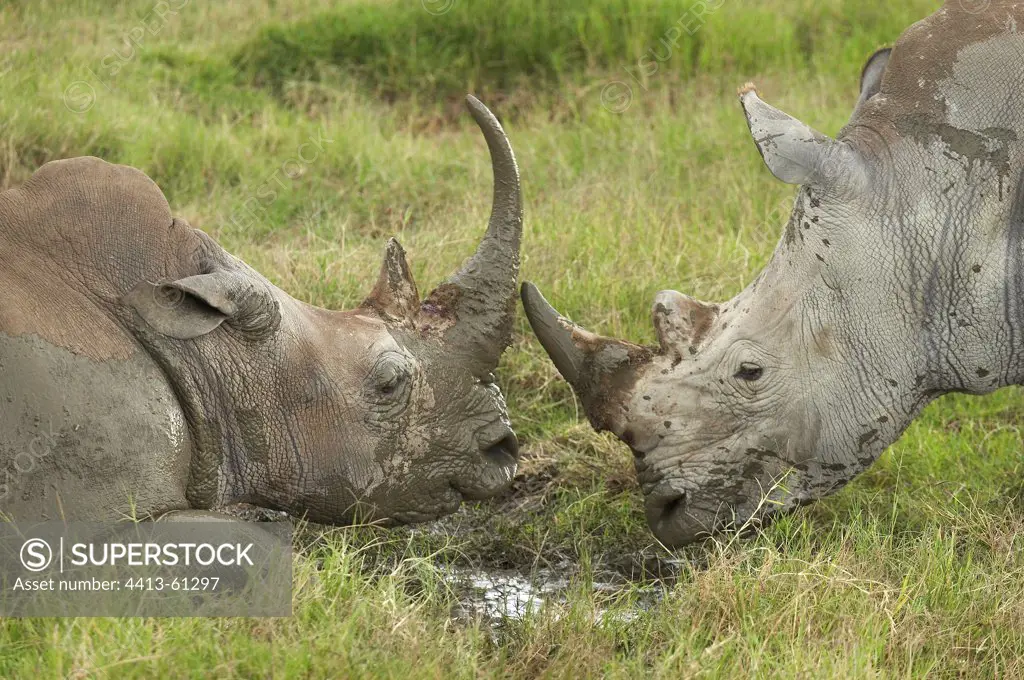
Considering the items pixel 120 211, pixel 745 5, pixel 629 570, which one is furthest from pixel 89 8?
pixel 629 570

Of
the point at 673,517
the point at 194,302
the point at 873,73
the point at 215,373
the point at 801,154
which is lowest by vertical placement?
the point at 673,517

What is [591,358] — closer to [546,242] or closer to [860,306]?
[860,306]

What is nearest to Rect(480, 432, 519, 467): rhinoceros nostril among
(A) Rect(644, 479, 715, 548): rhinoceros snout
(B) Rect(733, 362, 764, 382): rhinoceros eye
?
(A) Rect(644, 479, 715, 548): rhinoceros snout

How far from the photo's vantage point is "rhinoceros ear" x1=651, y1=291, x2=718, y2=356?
4996mm

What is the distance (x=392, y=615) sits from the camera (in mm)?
4051

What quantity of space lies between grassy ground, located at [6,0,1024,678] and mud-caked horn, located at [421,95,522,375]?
78 cm

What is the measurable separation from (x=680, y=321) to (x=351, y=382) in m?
1.15

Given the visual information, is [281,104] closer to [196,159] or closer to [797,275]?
[196,159]

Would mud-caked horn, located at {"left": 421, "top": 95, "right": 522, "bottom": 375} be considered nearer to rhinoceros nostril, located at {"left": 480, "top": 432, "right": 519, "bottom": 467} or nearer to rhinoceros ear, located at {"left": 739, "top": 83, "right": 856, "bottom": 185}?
rhinoceros nostril, located at {"left": 480, "top": 432, "right": 519, "bottom": 467}

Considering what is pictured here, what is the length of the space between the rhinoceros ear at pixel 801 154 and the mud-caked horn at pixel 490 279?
2.77 feet

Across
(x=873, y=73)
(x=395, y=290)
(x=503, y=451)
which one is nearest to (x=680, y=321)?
(x=503, y=451)

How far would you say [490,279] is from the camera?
4.95 metres

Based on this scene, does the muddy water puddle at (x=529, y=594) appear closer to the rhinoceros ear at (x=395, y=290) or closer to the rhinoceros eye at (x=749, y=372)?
the rhinoceros eye at (x=749, y=372)

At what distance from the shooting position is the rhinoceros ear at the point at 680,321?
5.00m
